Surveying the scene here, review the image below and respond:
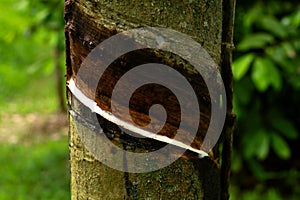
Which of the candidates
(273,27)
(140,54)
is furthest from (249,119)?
(140,54)

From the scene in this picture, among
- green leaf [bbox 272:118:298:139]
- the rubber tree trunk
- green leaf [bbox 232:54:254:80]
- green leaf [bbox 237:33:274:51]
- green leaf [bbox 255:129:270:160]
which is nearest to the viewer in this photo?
the rubber tree trunk

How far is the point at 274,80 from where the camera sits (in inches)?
98.3

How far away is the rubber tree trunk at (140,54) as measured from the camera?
2.25 feet

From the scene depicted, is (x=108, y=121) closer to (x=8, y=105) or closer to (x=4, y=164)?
(x=4, y=164)

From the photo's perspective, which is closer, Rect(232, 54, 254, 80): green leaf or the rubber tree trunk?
the rubber tree trunk

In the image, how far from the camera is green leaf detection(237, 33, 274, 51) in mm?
2541

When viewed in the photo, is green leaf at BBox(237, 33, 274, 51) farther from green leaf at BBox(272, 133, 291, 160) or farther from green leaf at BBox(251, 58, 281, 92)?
green leaf at BBox(272, 133, 291, 160)

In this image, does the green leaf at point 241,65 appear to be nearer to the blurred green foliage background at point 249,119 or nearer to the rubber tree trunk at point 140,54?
the blurred green foliage background at point 249,119

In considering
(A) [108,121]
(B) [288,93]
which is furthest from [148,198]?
(B) [288,93]

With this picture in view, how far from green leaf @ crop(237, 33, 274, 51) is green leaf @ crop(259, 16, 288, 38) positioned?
0.04 metres

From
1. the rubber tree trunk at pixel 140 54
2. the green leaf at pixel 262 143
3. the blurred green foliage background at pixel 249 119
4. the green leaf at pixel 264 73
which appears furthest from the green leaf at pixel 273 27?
the rubber tree trunk at pixel 140 54

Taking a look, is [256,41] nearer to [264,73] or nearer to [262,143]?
[264,73]

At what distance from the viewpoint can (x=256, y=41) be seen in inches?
101

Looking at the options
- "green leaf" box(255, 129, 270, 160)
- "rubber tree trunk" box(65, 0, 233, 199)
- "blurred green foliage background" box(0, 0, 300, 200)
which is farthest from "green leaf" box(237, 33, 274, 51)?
"rubber tree trunk" box(65, 0, 233, 199)
